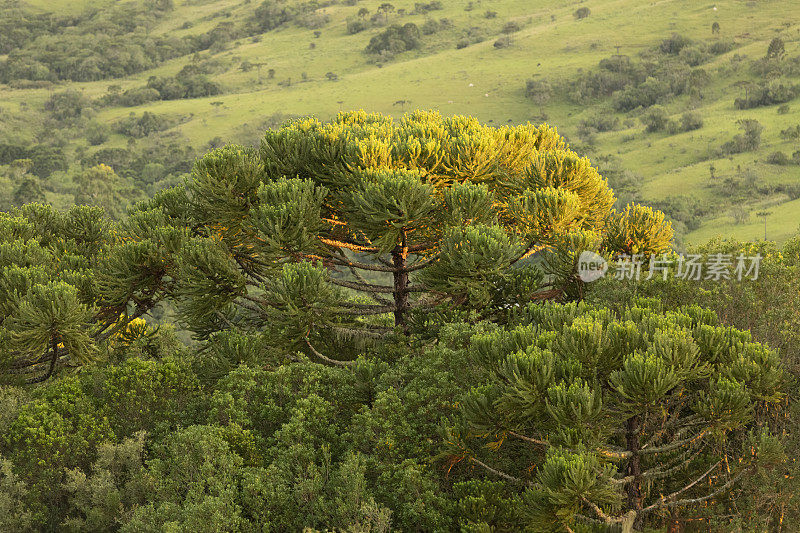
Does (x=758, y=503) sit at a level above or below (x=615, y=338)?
below

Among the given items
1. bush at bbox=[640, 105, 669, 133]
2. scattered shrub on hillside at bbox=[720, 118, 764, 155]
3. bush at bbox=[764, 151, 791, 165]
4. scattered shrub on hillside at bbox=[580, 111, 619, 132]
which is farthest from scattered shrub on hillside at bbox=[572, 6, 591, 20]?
bush at bbox=[764, 151, 791, 165]

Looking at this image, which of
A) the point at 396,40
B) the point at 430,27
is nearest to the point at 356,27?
the point at 396,40

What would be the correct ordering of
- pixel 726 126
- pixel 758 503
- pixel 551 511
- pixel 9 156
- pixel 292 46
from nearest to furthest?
pixel 551 511, pixel 758 503, pixel 726 126, pixel 9 156, pixel 292 46

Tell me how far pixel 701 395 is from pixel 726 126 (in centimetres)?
8297

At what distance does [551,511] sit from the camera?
8.20 meters

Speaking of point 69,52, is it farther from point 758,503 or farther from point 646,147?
point 758,503

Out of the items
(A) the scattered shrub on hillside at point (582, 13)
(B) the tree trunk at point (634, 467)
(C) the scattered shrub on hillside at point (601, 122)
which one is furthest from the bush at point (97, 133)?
(B) the tree trunk at point (634, 467)

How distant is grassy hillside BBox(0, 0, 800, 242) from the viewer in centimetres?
7531

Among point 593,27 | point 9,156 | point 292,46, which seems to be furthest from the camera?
point 292,46

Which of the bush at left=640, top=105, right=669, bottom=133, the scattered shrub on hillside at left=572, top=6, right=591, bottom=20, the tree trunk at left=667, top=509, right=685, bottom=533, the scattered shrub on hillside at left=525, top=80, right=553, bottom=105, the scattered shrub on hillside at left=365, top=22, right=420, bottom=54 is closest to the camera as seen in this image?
the tree trunk at left=667, top=509, right=685, bottom=533

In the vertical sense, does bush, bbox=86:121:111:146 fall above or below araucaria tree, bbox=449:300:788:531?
below

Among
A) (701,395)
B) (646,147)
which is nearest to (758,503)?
(701,395)

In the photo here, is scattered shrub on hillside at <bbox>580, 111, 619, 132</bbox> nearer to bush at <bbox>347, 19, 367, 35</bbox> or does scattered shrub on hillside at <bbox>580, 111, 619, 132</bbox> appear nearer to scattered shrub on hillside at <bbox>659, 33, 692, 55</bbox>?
scattered shrub on hillside at <bbox>659, 33, 692, 55</bbox>

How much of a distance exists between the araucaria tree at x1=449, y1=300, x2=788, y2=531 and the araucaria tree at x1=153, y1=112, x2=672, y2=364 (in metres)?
3.94
